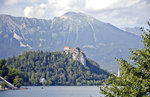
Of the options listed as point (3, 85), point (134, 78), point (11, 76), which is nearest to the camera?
point (134, 78)

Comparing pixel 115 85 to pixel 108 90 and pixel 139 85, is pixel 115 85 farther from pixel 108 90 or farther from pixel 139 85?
pixel 139 85

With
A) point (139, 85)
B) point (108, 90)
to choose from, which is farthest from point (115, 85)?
point (139, 85)

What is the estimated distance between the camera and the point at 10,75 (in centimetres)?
17400

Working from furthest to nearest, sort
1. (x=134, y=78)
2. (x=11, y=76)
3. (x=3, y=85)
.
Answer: (x=11, y=76), (x=3, y=85), (x=134, y=78)

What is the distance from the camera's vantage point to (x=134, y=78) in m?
32.8

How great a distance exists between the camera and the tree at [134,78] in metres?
31.9

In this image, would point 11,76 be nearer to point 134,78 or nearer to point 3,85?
point 3,85

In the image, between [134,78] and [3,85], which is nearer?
[134,78]

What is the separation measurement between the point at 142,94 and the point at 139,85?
3.15 feet

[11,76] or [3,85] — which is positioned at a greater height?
[11,76]

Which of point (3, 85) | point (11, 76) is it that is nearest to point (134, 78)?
point (3, 85)

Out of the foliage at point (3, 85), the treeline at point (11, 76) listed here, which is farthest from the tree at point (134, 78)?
the treeline at point (11, 76)

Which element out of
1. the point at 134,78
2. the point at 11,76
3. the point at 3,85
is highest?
the point at 134,78

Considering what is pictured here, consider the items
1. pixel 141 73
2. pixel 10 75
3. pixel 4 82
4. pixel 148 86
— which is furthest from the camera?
pixel 10 75
